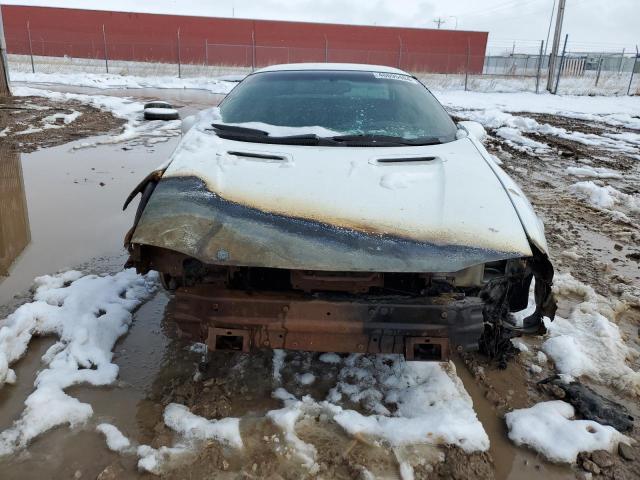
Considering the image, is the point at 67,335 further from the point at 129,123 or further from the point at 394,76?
the point at 129,123

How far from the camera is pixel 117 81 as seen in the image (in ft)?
73.0

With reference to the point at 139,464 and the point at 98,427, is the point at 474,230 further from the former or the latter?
the point at 98,427

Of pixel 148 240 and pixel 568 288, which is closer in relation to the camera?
pixel 148 240

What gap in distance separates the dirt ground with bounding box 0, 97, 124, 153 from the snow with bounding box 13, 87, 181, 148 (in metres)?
0.34

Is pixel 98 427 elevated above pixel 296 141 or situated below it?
below

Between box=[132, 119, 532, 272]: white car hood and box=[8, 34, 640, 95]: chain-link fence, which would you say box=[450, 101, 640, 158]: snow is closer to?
box=[132, 119, 532, 272]: white car hood

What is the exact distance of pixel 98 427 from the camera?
88.2 inches

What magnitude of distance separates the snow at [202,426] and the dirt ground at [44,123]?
258 inches

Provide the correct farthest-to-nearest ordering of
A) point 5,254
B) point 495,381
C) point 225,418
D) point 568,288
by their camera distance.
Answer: point 5,254 → point 568,288 → point 495,381 → point 225,418

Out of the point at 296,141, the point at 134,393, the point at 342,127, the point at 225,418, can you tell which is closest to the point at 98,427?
the point at 134,393

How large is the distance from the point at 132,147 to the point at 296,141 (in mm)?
5772

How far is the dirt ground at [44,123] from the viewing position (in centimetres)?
810

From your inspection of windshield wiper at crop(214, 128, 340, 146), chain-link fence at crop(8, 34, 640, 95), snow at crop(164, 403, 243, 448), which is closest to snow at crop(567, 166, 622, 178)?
windshield wiper at crop(214, 128, 340, 146)

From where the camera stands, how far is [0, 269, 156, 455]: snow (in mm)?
2287
